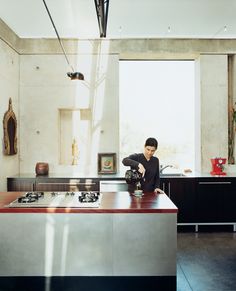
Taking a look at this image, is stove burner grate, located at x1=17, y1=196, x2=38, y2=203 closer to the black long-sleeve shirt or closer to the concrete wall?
the black long-sleeve shirt

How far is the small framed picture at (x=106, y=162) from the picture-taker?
22.2ft

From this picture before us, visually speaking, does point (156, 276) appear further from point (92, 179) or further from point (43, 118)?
point (43, 118)

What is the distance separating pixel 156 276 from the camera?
3.72 m

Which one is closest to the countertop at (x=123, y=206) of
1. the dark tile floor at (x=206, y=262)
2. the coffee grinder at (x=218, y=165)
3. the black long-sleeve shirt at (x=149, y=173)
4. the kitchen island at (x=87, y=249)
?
the kitchen island at (x=87, y=249)

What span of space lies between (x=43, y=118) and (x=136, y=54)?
223 cm

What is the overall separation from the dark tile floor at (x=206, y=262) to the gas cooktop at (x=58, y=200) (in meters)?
1.39

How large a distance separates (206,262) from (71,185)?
2.63 meters

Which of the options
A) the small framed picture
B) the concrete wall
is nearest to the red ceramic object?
the concrete wall

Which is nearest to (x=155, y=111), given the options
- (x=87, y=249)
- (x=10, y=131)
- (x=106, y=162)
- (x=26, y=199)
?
(x=106, y=162)

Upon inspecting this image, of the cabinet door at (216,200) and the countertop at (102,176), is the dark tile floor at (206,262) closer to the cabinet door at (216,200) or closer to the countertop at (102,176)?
the cabinet door at (216,200)

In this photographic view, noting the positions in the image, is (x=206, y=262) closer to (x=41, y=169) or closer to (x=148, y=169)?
(x=148, y=169)

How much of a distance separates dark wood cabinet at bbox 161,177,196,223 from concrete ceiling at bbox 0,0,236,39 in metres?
2.69

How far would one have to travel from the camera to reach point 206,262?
4.80 meters

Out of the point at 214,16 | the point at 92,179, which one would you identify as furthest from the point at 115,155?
the point at 214,16
